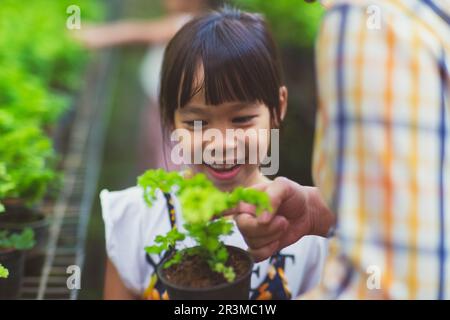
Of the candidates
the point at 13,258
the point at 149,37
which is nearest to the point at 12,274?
the point at 13,258

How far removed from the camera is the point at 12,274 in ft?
5.48

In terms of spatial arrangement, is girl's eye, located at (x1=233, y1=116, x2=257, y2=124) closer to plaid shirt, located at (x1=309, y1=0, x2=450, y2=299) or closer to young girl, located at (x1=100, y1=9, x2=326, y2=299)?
young girl, located at (x1=100, y1=9, x2=326, y2=299)

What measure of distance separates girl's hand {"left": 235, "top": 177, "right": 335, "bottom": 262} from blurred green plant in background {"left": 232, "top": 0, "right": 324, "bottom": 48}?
3365 millimetres

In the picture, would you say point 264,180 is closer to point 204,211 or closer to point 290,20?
point 204,211

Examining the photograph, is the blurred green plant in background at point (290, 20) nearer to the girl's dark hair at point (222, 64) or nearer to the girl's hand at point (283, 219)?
the girl's dark hair at point (222, 64)

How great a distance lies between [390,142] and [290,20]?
387cm

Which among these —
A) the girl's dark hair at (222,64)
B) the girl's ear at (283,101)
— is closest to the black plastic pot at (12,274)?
the girl's dark hair at (222,64)

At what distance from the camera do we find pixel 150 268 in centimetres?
162

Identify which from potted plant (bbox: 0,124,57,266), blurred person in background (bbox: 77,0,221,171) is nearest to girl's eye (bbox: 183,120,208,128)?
potted plant (bbox: 0,124,57,266)

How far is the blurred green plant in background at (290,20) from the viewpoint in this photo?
452cm

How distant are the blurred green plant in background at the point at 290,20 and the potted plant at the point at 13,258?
3142 mm

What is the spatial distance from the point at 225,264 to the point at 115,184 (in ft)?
9.79
